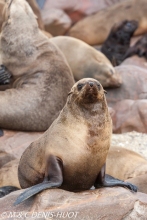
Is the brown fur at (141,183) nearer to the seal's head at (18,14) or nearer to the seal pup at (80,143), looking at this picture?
the seal pup at (80,143)

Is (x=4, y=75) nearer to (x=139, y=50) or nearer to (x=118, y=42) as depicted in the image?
(x=139, y=50)

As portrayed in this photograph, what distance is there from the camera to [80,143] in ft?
15.8

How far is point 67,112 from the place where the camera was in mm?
4988

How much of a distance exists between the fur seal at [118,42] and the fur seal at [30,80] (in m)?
5.24

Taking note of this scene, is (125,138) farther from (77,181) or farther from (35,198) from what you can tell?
(35,198)

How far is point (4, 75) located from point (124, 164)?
6.33 ft

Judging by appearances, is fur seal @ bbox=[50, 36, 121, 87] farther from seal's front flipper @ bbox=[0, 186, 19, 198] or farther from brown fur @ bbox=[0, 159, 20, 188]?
seal's front flipper @ bbox=[0, 186, 19, 198]

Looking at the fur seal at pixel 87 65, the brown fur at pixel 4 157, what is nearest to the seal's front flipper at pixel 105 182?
the brown fur at pixel 4 157

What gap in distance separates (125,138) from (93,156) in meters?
3.66

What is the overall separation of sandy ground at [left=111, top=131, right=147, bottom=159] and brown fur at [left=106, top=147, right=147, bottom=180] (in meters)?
0.77

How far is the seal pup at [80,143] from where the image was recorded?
15.6 feet

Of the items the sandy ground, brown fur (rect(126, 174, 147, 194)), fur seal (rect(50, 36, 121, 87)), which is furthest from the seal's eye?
fur seal (rect(50, 36, 121, 87))

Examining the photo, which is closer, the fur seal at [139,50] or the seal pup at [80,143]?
the seal pup at [80,143]

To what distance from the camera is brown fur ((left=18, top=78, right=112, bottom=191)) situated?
4781mm
